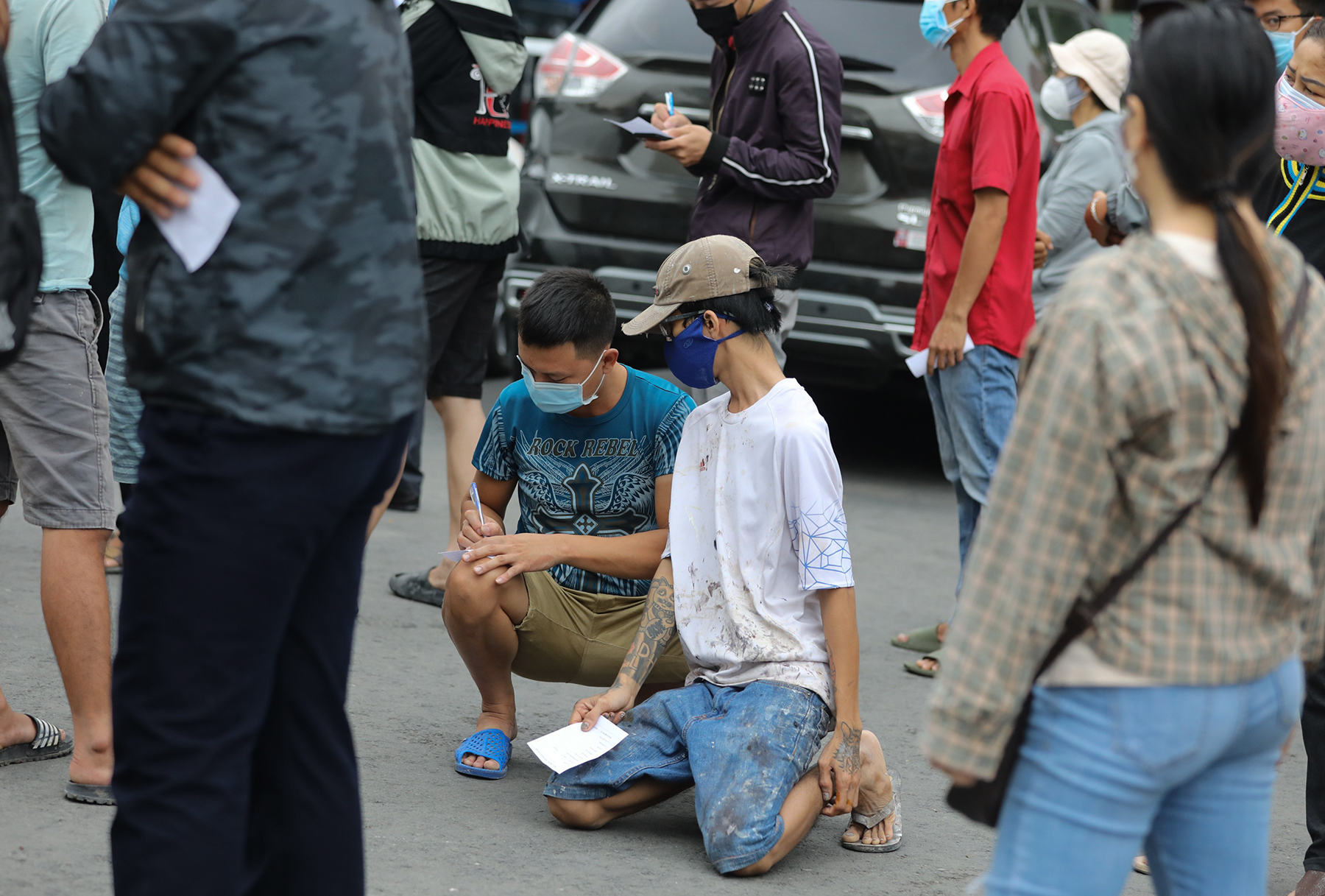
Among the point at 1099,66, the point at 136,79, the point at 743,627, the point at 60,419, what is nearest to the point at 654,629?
the point at 743,627

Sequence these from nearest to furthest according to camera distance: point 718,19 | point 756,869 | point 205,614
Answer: point 205,614 → point 756,869 → point 718,19

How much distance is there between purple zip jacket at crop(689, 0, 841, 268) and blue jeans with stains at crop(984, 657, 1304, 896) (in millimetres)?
2902

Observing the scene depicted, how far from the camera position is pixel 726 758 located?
3078mm

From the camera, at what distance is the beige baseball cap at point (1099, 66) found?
→ 544cm

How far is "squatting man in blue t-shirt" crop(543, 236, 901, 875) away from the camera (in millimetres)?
3053

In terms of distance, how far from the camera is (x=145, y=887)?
1908mm

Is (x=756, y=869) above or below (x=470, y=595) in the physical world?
below

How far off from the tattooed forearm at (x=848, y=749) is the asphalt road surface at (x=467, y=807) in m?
0.25

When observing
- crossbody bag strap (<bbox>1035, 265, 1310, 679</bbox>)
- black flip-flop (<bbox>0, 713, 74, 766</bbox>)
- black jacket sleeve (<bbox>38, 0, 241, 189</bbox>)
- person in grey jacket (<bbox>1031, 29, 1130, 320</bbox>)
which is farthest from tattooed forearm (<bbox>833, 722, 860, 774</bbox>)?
person in grey jacket (<bbox>1031, 29, 1130, 320</bbox>)

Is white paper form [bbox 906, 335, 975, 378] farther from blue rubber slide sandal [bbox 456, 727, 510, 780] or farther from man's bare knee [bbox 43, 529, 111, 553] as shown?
man's bare knee [bbox 43, 529, 111, 553]

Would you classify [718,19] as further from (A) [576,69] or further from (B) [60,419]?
(B) [60,419]

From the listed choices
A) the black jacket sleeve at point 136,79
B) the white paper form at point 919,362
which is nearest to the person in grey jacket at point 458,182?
the white paper form at point 919,362

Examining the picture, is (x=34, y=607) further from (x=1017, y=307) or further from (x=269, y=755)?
(x=1017, y=307)

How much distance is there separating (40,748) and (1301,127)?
3.01 meters
